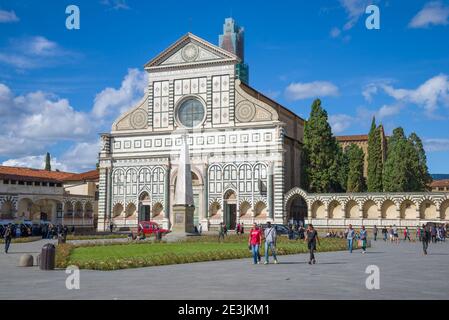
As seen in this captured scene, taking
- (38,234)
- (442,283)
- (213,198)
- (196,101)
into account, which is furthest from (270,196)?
(442,283)

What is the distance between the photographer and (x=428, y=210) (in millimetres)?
56062

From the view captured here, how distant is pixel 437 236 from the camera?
47.2m

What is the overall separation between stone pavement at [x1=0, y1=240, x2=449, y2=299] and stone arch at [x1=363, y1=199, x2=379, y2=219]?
35536 mm

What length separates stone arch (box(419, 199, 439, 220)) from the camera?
2179 inches

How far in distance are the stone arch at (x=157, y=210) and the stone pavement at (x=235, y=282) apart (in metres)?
41.5

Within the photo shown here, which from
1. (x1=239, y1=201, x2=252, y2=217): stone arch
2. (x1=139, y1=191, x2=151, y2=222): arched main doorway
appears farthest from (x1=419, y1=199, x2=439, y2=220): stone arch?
(x1=139, y1=191, x2=151, y2=222): arched main doorway

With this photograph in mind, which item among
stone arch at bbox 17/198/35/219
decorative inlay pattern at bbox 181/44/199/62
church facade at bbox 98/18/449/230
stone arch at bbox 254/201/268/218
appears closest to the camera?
church facade at bbox 98/18/449/230

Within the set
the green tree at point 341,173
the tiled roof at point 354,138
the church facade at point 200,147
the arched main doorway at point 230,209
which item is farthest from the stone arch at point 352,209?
the tiled roof at point 354,138

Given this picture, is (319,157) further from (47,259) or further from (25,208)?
(47,259)

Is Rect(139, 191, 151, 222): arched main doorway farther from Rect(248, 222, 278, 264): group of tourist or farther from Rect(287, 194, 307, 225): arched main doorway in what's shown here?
Rect(248, 222, 278, 264): group of tourist

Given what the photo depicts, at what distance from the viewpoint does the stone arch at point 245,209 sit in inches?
2362
